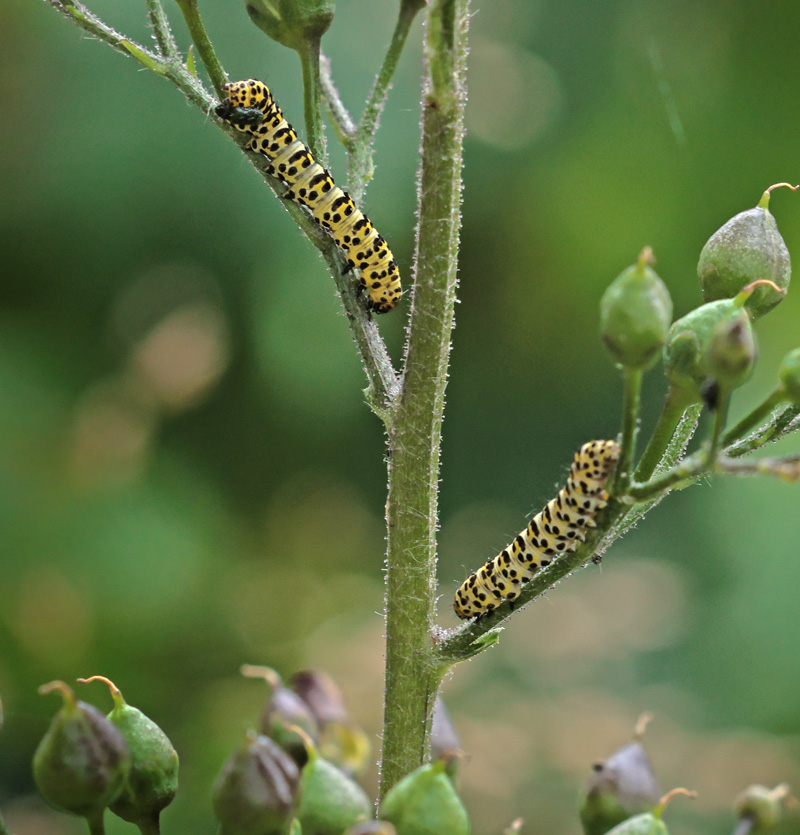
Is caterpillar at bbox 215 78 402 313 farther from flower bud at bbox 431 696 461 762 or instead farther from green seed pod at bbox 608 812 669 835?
green seed pod at bbox 608 812 669 835

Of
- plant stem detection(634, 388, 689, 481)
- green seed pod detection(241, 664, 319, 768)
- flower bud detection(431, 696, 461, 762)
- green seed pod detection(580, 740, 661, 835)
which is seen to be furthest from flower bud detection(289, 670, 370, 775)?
plant stem detection(634, 388, 689, 481)

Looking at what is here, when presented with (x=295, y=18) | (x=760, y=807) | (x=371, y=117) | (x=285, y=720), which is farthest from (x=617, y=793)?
(x=295, y=18)

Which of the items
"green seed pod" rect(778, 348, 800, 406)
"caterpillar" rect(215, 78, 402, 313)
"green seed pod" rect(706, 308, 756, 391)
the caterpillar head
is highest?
the caterpillar head

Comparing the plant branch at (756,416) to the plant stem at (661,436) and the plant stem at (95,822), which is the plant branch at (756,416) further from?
the plant stem at (95,822)

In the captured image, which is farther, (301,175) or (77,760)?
(301,175)

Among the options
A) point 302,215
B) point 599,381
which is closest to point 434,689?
point 302,215

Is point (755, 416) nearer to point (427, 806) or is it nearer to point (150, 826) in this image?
point (427, 806)
